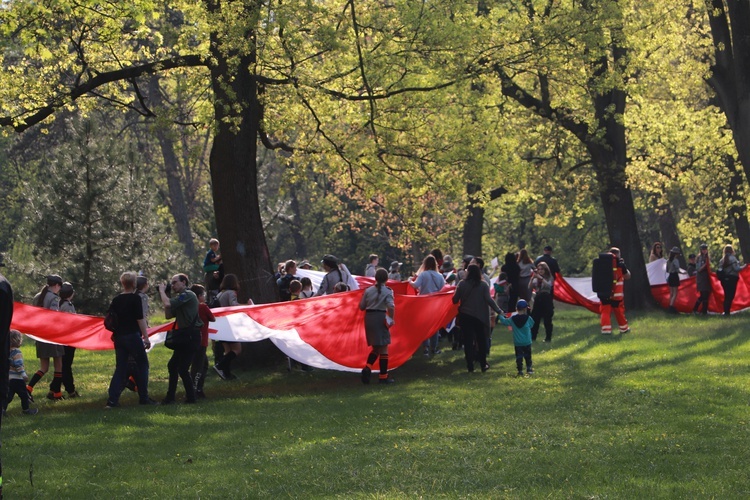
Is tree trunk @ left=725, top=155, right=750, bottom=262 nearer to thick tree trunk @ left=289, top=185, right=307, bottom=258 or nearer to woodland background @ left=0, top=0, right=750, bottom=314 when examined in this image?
woodland background @ left=0, top=0, right=750, bottom=314

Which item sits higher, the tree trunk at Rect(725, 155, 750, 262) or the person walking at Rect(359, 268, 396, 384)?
the tree trunk at Rect(725, 155, 750, 262)

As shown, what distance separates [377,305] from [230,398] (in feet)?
8.92

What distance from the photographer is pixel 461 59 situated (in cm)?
2014

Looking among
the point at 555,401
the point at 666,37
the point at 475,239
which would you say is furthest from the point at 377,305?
the point at 475,239

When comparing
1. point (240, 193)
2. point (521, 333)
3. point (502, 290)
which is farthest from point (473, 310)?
point (502, 290)

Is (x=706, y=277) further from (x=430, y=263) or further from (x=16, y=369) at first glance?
(x=16, y=369)

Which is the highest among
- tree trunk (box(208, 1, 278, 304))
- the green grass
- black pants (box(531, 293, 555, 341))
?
tree trunk (box(208, 1, 278, 304))

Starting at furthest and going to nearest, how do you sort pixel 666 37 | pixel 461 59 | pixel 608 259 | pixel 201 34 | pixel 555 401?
pixel 666 37
pixel 608 259
pixel 461 59
pixel 201 34
pixel 555 401

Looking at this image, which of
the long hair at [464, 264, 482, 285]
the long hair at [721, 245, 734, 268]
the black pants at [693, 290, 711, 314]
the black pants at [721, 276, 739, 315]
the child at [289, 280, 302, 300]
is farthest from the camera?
the black pants at [693, 290, 711, 314]

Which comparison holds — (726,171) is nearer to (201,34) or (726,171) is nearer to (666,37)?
(666,37)

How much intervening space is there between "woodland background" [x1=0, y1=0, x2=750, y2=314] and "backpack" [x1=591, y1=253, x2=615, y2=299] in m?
2.91

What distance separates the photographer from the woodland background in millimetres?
18453

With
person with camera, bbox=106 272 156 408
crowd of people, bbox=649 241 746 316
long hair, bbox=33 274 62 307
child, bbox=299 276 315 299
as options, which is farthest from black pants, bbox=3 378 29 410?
crowd of people, bbox=649 241 746 316

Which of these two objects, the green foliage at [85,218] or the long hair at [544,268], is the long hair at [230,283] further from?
the green foliage at [85,218]
